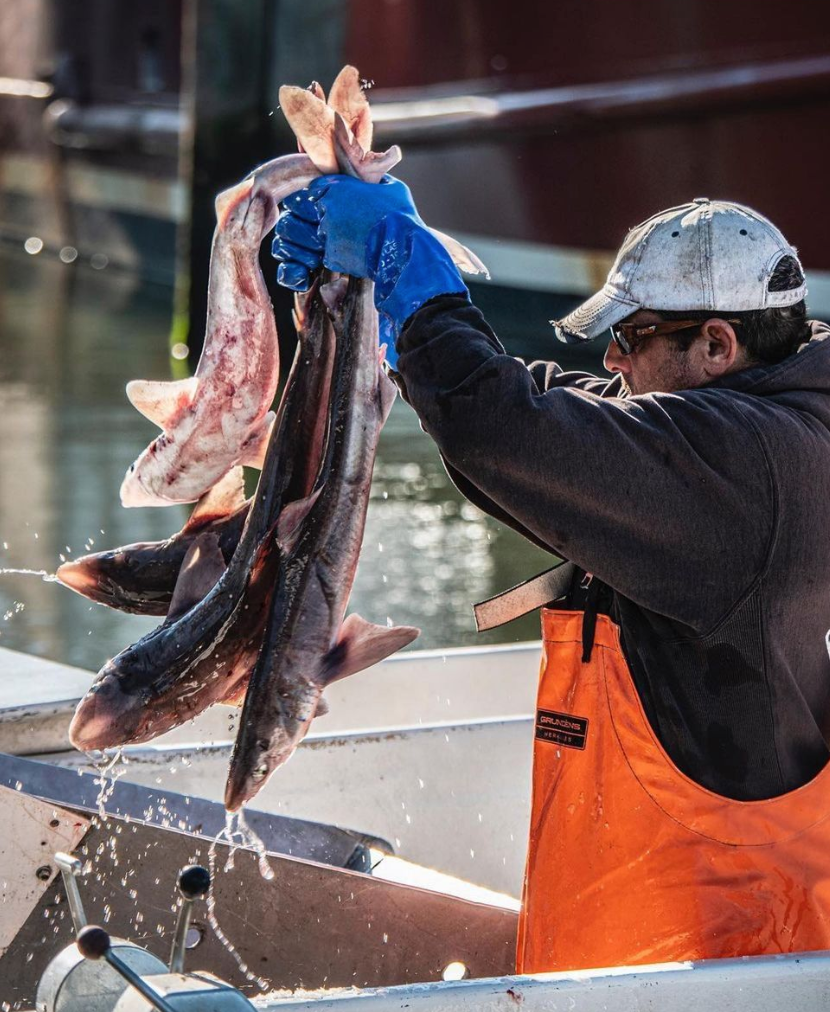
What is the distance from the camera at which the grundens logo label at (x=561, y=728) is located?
82.0 inches

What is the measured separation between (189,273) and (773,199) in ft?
15.2

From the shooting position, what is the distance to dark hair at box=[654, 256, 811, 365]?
2023 millimetres

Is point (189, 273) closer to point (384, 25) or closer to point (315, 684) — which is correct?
point (384, 25)

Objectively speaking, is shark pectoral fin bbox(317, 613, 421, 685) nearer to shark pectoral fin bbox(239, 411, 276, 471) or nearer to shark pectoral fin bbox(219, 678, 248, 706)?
shark pectoral fin bbox(219, 678, 248, 706)

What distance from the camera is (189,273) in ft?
37.3

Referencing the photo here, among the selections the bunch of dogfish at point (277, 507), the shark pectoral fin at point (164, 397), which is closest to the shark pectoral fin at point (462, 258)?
the bunch of dogfish at point (277, 507)

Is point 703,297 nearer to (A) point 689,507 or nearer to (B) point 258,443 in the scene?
(A) point 689,507

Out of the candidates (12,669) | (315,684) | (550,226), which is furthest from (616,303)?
(550,226)

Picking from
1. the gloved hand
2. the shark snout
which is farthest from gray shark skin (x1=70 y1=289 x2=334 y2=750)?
the gloved hand

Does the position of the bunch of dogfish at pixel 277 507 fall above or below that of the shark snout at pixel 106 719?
above

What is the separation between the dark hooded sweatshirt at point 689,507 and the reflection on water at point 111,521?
4.18m

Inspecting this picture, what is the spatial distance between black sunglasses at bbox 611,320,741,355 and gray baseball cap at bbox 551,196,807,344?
1.0 inches

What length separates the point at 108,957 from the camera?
1.52 m

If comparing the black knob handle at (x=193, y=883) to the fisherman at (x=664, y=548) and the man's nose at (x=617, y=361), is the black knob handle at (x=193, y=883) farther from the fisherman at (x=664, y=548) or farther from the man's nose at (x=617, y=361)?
the man's nose at (x=617, y=361)
